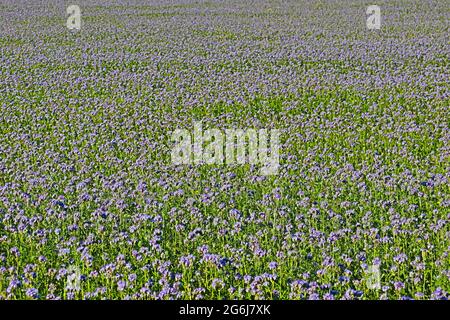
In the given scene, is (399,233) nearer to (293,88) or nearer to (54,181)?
(54,181)

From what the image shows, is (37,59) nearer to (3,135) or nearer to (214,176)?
(3,135)

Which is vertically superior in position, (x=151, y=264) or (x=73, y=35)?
(x=73, y=35)

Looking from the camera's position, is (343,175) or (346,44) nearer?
(343,175)

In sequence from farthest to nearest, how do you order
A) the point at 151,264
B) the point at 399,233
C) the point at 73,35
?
the point at 73,35, the point at 399,233, the point at 151,264

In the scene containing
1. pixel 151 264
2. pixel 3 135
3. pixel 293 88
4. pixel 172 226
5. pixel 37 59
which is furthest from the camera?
pixel 37 59

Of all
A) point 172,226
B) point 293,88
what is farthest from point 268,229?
point 293,88

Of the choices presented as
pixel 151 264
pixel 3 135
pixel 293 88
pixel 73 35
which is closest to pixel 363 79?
pixel 293 88
